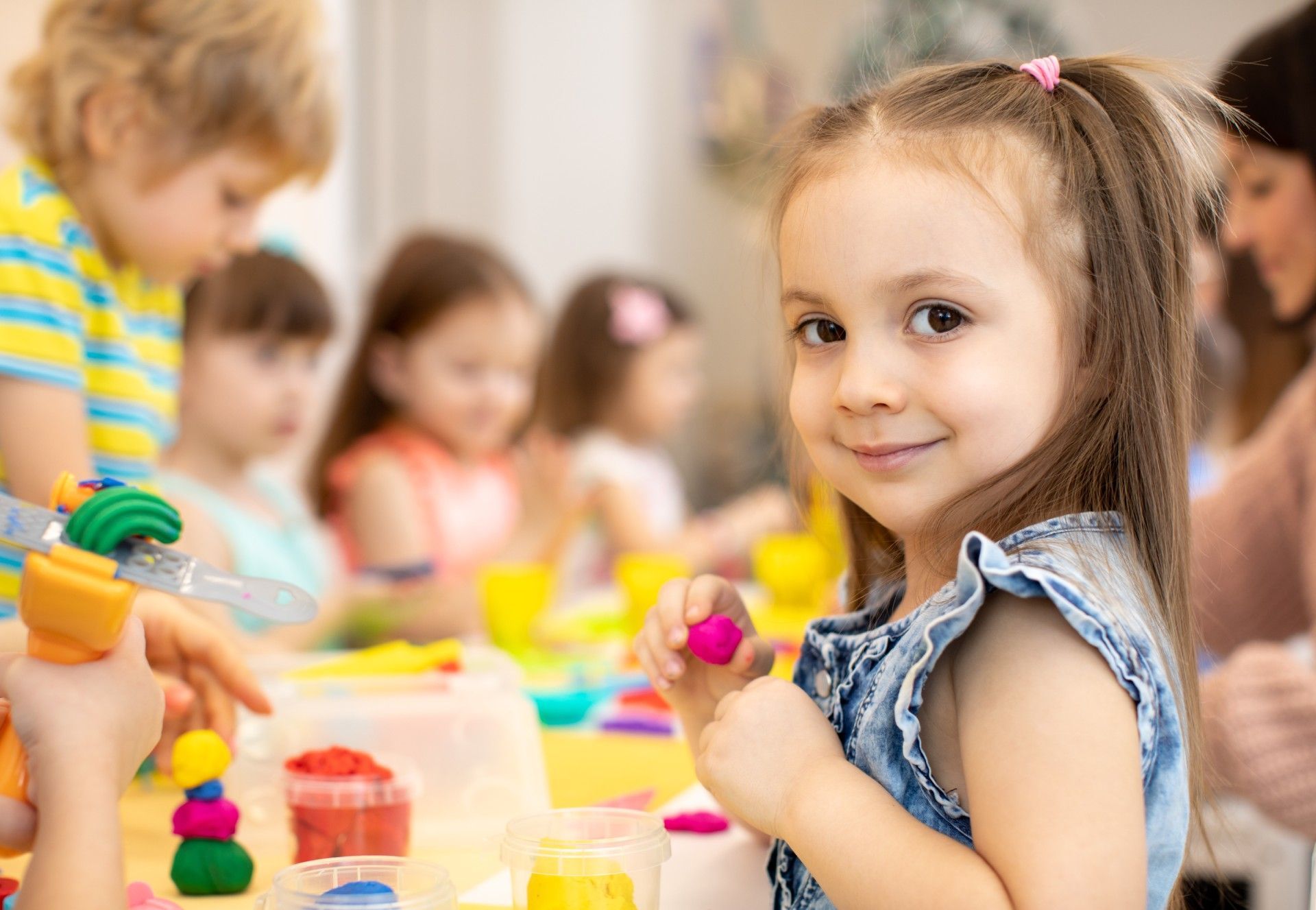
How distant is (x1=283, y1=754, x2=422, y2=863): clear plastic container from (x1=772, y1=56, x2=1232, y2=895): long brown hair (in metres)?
0.40

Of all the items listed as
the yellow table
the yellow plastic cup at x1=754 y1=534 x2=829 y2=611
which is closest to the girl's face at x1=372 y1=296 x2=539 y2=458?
the yellow plastic cup at x1=754 y1=534 x2=829 y2=611

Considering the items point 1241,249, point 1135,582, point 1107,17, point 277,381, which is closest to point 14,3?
point 277,381

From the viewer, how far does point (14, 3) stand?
1.61m

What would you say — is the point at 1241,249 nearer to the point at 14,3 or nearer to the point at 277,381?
the point at 277,381

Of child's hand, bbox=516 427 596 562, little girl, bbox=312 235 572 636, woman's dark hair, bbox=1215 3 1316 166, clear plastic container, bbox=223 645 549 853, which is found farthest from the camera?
child's hand, bbox=516 427 596 562

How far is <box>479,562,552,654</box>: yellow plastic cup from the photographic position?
1.59 metres

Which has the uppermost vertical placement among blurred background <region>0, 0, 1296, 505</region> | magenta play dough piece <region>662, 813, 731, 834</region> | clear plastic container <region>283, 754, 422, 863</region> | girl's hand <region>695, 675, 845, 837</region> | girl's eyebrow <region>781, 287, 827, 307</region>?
blurred background <region>0, 0, 1296, 505</region>

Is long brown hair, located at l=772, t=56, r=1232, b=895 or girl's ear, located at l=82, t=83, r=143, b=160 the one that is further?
girl's ear, located at l=82, t=83, r=143, b=160

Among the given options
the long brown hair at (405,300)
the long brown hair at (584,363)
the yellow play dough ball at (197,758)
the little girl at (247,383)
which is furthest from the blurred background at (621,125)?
the yellow play dough ball at (197,758)

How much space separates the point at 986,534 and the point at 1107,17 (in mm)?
4805

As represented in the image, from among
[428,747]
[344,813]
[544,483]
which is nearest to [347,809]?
[344,813]

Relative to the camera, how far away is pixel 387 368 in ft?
8.00

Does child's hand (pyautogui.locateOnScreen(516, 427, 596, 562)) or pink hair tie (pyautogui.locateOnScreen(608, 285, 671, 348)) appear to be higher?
pink hair tie (pyautogui.locateOnScreen(608, 285, 671, 348))

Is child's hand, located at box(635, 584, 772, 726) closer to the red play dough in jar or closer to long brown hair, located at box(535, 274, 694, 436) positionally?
the red play dough in jar
